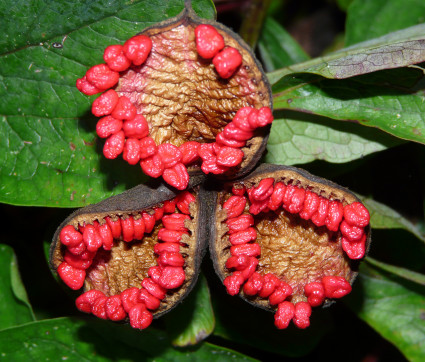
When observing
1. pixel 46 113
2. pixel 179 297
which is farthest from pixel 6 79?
pixel 179 297

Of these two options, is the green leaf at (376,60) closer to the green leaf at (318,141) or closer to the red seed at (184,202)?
the green leaf at (318,141)

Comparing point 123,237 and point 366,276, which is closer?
point 123,237

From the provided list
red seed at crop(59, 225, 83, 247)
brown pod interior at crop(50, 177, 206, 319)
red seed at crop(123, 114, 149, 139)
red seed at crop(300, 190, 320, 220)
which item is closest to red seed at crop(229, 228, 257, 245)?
brown pod interior at crop(50, 177, 206, 319)

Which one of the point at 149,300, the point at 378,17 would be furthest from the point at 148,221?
the point at 378,17

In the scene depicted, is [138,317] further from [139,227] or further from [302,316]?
[302,316]

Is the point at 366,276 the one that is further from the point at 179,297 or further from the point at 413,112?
the point at 179,297

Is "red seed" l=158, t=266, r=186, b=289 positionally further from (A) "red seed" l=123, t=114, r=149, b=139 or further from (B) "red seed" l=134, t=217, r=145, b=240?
(A) "red seed" l=123, t=114, r=149, b=139

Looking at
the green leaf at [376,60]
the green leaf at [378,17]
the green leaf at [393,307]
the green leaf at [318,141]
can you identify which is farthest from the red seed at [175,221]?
the green leaf at [378,17]
